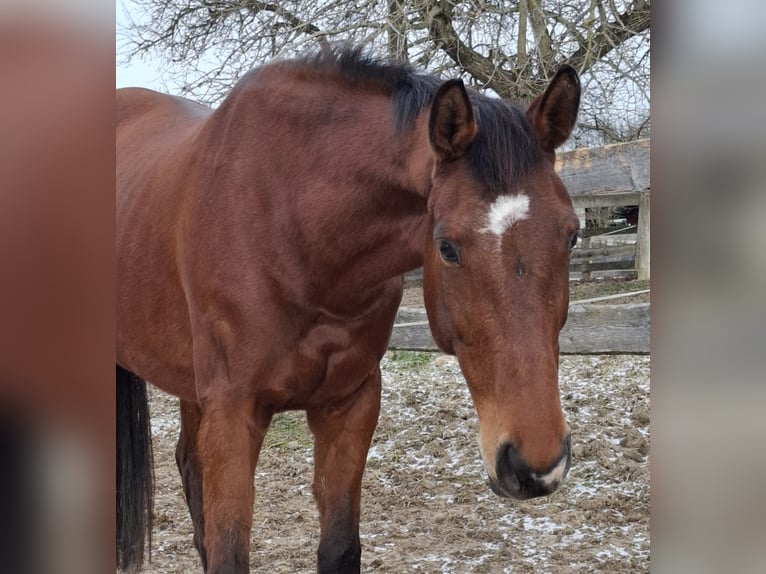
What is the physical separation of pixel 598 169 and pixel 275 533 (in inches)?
59.9

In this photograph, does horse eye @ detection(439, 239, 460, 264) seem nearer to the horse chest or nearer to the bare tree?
A: the horse chest

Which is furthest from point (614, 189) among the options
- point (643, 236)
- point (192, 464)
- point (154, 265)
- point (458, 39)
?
point (192, 464)

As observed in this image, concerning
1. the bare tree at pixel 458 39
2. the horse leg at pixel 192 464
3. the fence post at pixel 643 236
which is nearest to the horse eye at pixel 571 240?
the bare tree at pixel 458 39

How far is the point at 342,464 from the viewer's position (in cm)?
148

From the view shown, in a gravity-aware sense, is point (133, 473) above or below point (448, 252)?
below

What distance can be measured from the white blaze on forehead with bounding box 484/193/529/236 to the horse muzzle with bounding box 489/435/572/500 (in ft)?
0.97

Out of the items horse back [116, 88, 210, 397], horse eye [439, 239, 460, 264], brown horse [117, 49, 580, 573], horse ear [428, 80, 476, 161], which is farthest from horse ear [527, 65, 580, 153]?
horse back [116, 88, 210, 397]

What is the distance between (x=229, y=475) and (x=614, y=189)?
4.36ft

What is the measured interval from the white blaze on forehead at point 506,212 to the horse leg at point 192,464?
1.21 meters

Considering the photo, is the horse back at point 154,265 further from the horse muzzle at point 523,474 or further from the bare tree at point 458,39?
the horse muzzle at point 523,474

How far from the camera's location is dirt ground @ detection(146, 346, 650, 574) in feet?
6.69
